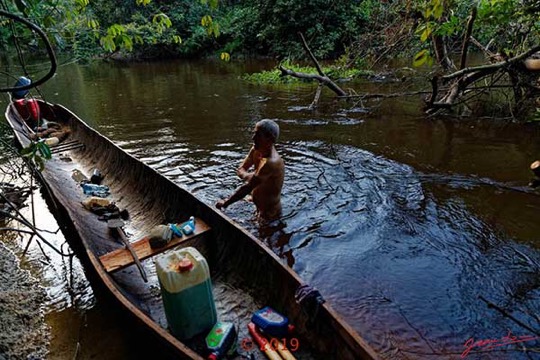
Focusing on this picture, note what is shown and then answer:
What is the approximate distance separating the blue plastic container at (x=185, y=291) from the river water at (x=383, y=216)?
0.73 metres

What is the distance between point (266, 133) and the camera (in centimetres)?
398

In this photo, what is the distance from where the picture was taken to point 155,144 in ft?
28.9

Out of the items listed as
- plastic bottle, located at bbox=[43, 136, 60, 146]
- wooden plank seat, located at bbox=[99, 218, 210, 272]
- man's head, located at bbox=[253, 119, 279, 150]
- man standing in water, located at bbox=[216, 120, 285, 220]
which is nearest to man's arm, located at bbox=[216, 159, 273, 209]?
man standing in water, located at bbox=[216, 120, 285, 220]

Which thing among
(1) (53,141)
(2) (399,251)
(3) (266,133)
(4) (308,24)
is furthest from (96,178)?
(4) (308,24)

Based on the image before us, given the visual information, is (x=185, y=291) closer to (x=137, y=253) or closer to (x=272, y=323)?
(x=272, y=323)

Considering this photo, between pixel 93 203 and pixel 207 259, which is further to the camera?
pixel 93 203

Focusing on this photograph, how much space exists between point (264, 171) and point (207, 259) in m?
1.10

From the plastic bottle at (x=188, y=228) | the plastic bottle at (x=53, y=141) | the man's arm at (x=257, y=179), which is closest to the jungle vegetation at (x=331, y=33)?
the man's arm at (x=257, y=179)

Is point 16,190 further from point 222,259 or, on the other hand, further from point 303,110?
point 303,110

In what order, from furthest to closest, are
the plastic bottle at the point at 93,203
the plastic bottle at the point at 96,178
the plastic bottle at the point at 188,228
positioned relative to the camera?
the plastic bottle at the point at 96,178 < the plastic bottle at the point at 93,203 < the plastic bottle at the point at 188,228

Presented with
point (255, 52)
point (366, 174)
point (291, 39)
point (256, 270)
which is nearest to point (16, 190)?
point (256, 270)

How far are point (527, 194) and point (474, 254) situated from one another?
6.61 feet

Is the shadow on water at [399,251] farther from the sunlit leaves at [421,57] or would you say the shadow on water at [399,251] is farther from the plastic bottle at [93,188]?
the sunlit leaves at [421,57]

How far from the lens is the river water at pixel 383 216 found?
3.33m
